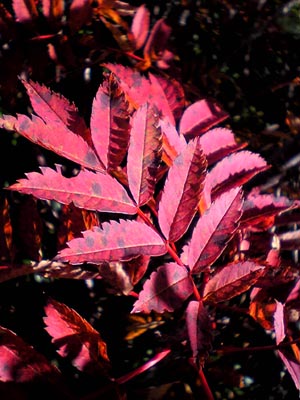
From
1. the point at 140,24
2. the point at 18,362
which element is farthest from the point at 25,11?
the point at 18,362

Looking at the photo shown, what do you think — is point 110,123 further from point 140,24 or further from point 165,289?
point 140,24

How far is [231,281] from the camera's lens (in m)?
0.52

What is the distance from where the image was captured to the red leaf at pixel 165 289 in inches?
19.5

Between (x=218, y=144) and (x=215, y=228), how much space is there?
176 mm

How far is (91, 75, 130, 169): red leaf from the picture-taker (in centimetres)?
52

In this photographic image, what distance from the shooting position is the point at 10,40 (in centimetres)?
82

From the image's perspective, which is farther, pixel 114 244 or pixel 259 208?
pixel 259 208

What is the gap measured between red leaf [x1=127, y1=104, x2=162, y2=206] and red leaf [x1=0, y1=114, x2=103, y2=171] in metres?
0.04

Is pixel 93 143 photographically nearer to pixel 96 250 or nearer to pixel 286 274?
pixel 96 250

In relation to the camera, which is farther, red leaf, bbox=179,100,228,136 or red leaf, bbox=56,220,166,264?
red leaf, bbox=179,100,228,136

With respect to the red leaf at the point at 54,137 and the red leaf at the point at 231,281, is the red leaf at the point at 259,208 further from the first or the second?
the red leaf at the point at 54,137

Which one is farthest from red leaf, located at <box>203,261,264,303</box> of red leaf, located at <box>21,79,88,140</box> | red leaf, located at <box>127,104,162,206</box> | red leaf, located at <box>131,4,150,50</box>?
red leaf, located at <box>131,4,150,50</box>

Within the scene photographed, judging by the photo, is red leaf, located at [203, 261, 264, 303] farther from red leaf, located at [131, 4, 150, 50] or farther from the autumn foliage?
red leaf, located at [131, 4, 150, 50]

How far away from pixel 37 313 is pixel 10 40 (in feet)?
1.50
